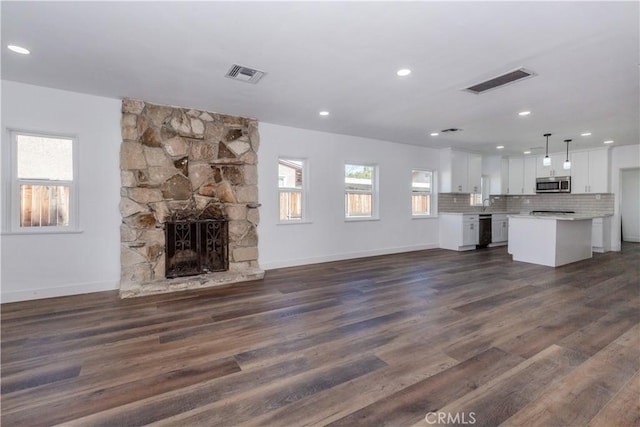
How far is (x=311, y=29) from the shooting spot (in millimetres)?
2408

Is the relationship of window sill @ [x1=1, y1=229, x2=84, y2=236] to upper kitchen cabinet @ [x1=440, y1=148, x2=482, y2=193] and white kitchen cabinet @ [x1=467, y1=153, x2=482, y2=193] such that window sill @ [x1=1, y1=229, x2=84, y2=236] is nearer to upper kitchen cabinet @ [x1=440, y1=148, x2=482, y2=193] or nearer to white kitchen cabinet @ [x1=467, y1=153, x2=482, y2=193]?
upper kitchen cabinet @ [x1=440, y1=148, x2=482, y2=193]

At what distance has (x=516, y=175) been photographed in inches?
348

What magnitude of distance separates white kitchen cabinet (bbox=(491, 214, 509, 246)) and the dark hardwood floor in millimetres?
3913

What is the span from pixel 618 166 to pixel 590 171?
1.72ft

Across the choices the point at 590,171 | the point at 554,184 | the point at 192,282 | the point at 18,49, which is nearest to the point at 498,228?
the point at 554,184

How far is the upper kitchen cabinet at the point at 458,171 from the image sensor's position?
25.0 ft

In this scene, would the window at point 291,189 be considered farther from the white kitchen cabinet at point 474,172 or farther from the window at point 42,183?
the white kitchen cabinet at point 474,172

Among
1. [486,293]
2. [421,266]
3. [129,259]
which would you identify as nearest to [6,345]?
[129,259]

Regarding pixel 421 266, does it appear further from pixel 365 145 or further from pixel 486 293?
pixel 365 145

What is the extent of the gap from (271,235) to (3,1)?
3994mm

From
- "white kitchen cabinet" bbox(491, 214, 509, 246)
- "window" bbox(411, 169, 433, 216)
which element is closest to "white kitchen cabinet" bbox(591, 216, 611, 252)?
"white kitchen cabinet" bbox(491, 214, 509, 246)

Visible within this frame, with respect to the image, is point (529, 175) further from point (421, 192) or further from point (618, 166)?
point (421, 192)

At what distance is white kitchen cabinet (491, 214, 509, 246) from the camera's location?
806 cm

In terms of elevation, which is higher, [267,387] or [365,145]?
[365,145]
